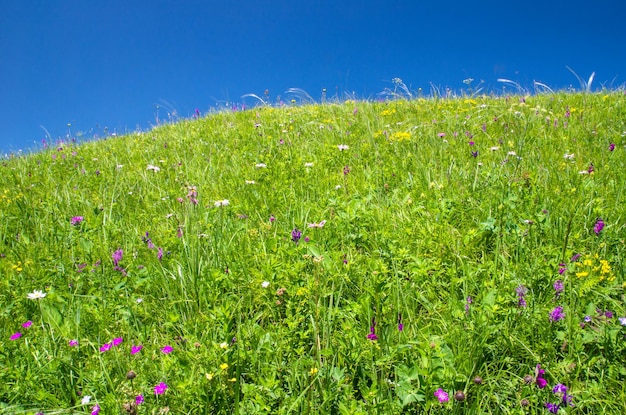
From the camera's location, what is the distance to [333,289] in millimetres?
2533

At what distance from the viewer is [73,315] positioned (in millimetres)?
2773

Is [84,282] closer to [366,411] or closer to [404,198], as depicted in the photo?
[366,411]

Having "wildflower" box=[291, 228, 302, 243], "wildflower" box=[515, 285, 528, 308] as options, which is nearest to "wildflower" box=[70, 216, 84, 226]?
"wildflower" box=[291, 228, 302, 243]

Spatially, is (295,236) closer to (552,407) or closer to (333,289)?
(333,289)

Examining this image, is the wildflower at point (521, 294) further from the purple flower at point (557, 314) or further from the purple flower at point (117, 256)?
the purple flower at point (117, 256)

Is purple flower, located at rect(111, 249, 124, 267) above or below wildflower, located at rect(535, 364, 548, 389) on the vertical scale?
above

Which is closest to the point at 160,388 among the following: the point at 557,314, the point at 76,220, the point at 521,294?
the point at 521,294

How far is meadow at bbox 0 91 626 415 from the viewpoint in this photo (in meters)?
2.03

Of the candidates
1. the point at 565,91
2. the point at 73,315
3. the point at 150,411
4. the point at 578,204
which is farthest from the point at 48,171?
the point at 565,91

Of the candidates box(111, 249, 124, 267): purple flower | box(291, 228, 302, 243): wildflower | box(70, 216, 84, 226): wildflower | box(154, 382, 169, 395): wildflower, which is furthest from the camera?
box(70, 216, 84, 226): wildflower

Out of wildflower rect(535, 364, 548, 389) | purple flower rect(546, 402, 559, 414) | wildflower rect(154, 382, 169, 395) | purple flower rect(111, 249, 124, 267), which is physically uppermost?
purple flower rect(111, 249, 124, 267)

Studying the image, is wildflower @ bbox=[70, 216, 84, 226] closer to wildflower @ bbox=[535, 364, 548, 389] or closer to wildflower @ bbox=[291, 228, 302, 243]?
wildflower @ bbox=[291, 228, 302, 243]

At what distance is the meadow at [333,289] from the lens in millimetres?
2029

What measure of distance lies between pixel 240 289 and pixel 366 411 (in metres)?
1.25
